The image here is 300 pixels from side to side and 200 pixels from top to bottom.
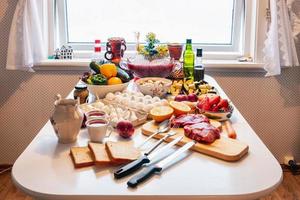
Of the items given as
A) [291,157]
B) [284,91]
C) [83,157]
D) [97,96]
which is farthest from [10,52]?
[291,157]

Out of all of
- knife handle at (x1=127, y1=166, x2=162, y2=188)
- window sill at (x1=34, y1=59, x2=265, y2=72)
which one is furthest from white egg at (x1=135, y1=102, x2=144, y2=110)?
window sill at (x1=34, y1=59, x2=265, y2=72)

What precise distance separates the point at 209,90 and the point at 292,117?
1.17 meters

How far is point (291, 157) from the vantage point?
2734 millimetres

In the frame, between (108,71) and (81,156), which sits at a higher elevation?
(108,71)

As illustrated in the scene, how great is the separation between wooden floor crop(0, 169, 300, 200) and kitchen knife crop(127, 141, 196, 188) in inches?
57.5

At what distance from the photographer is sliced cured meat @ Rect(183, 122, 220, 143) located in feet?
3.91

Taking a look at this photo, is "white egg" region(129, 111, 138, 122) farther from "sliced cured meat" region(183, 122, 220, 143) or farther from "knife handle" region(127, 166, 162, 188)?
"knife handle" region(127, 166, 162, 188)

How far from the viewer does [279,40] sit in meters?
2.39

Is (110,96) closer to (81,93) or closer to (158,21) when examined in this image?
(81,93)

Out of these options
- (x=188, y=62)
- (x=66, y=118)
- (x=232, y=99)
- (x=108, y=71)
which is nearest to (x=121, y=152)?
(x=66, y=118)

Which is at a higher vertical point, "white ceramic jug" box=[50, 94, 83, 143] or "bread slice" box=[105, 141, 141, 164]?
"white ceramic jug" box=[50, 94, 83, 143]

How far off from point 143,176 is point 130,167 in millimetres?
53

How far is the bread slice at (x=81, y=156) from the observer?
1.06 meters

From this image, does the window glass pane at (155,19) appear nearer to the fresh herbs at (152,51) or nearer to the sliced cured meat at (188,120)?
the fresh herbs at (152,51)
